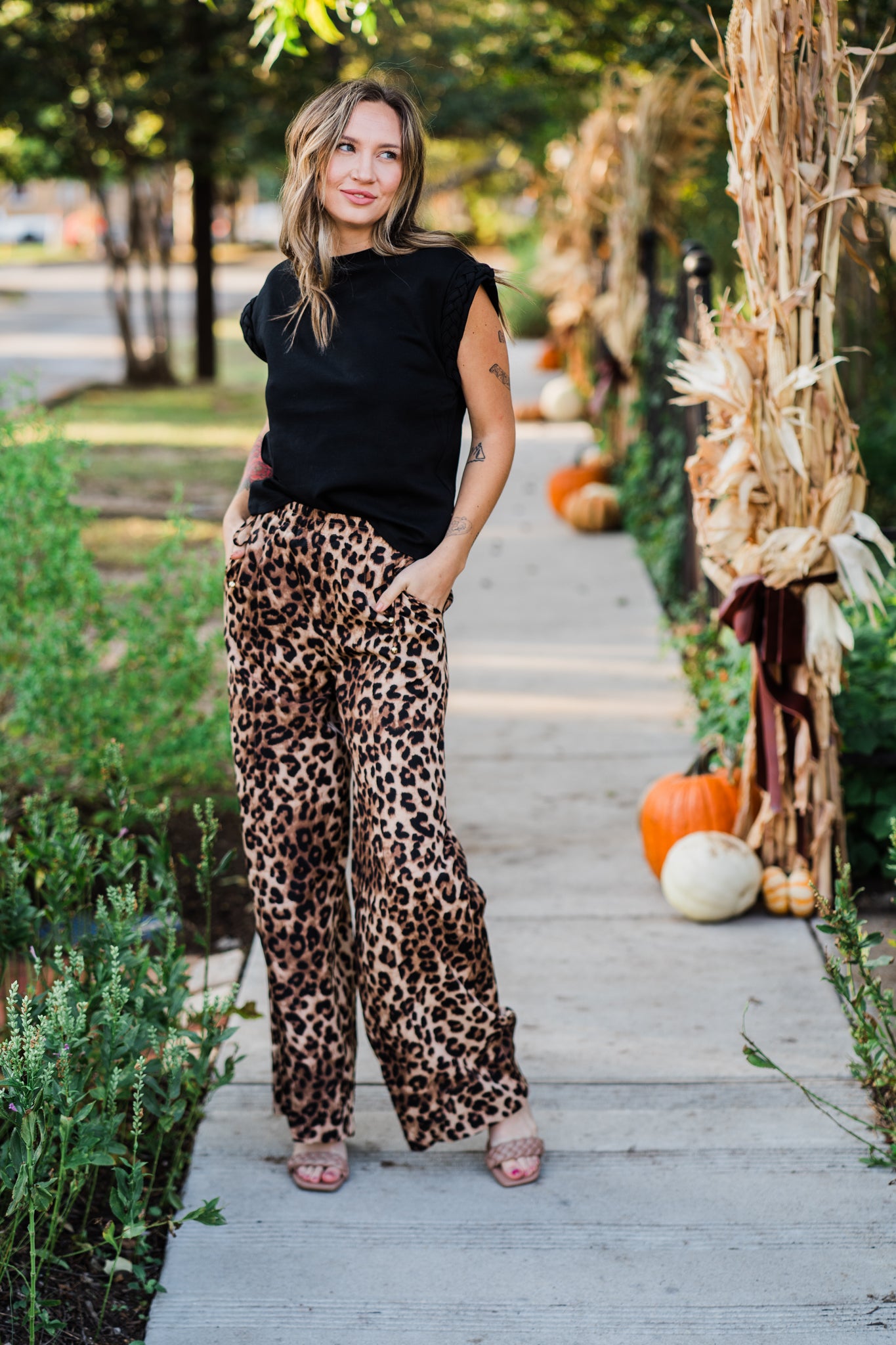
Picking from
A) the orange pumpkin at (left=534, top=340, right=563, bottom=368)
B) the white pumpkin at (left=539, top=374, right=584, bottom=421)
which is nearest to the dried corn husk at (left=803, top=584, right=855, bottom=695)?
the white pumpkin at (left=539, top=374, right=584, bottom=421)

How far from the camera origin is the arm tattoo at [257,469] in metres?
2.80

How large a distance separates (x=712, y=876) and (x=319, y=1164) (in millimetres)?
1416

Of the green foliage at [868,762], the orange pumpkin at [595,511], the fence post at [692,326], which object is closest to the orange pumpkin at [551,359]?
the orange pumpkin at [595,511]

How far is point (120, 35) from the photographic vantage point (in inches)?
564

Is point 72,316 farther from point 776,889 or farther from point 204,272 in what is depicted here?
point 776,889

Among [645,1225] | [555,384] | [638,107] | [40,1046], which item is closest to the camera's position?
[40,1046]

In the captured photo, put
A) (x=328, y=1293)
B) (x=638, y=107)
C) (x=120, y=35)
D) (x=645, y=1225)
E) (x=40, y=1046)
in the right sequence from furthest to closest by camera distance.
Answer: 1. (x=120, y=35)
2. (x=638, y=107)
3. (x=645, y=1225)
4. (x=328, y=1293)
5. (x=40, y=1046)

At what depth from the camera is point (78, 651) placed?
404 cm

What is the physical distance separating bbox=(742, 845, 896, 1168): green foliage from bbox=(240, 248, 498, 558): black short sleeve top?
98 centimetres

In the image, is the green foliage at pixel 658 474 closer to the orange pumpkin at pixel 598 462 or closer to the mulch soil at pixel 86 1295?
the orange pumpkin at pixel 598 462

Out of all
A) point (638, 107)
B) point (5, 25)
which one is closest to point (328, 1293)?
point (638, 107)

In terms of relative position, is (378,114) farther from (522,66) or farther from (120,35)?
(120,35)

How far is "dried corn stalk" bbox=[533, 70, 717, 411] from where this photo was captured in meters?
8.98

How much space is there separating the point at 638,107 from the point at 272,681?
24.7ft
